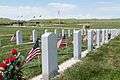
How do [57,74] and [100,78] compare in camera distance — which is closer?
[100,78]

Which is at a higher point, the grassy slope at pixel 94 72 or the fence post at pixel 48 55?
the fence post at pixel 48 55

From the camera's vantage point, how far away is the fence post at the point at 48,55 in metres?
12.8

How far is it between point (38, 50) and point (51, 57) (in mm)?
2393

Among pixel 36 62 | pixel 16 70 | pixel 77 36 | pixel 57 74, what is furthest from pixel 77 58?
pixel 16 70

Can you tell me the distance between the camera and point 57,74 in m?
14.0

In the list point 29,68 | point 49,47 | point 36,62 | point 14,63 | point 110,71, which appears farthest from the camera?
point 36,62

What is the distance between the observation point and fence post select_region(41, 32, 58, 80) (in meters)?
12.8

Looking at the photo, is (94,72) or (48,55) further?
(94,72)

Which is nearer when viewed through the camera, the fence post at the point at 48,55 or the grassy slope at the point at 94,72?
the fence post at the point at 48,55

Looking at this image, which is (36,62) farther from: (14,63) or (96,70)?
(14,63)

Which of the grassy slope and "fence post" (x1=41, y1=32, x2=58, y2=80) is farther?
the grassy slope

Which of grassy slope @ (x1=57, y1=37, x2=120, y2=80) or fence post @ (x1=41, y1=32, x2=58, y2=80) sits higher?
fence post @ (x1=41, y1=32, x2=58, y2=80)

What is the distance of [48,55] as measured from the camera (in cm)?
1280

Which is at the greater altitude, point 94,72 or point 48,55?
point 48,55
